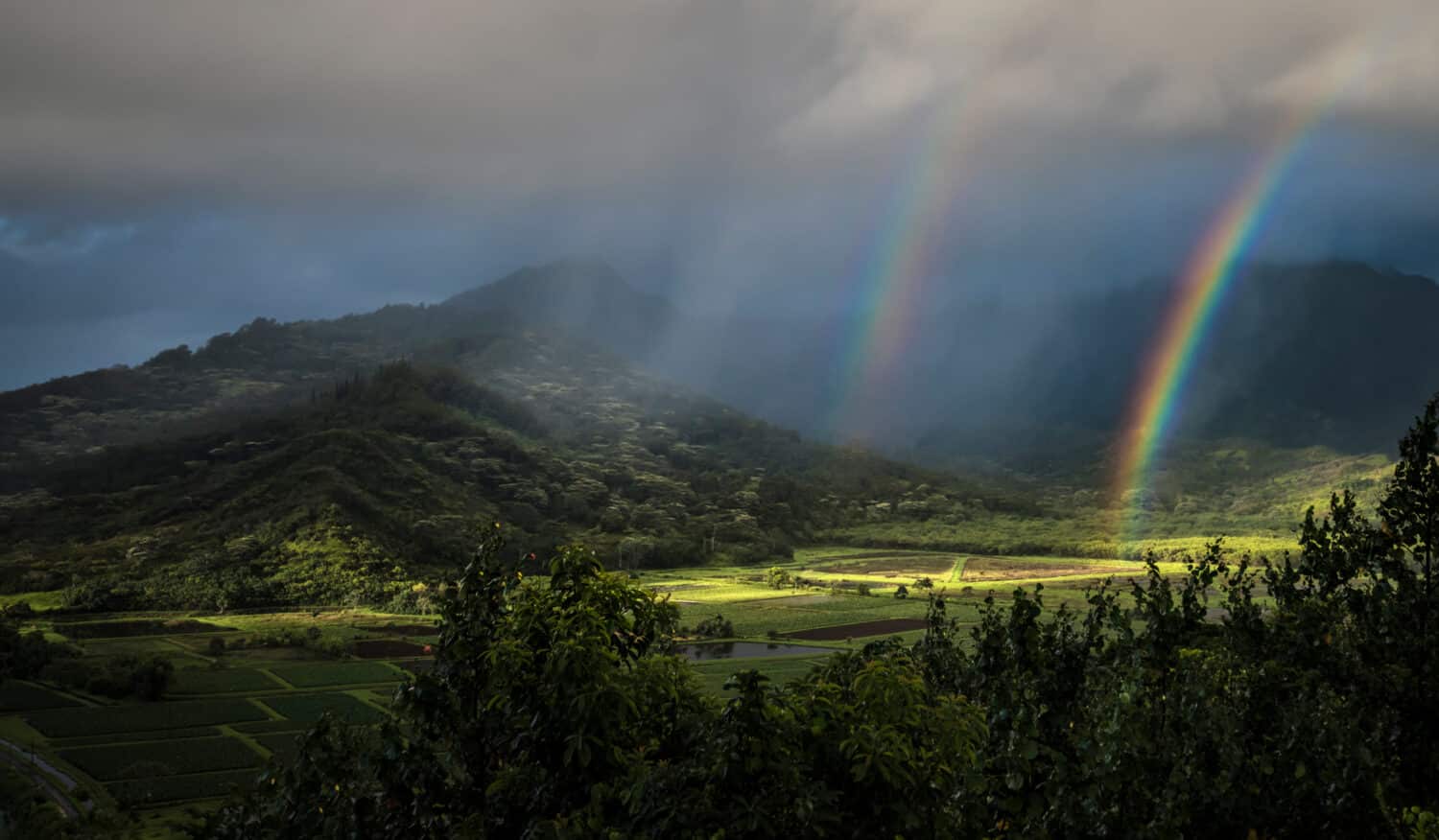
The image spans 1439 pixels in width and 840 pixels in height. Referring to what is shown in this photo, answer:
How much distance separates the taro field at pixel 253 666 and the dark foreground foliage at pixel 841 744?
2.12 metres

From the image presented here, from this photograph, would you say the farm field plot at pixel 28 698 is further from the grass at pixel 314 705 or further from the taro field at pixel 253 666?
the grass at pixel 314 705

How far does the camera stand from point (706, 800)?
7.98 metres

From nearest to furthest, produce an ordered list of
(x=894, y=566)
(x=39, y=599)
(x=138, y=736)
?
(x=138, y=736)
(x=39, y=599)
(x=894, y=566)

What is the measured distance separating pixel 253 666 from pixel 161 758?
30531 mm

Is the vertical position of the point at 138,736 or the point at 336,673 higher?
the point at 138,736

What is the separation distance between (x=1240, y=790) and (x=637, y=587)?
7.66m

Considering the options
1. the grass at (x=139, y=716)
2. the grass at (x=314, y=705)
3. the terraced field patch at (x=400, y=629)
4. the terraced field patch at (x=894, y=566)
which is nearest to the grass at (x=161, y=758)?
the grass at (x=139, y=716)

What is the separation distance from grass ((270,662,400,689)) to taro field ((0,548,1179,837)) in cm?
25

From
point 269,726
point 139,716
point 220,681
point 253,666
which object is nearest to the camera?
point 269,726

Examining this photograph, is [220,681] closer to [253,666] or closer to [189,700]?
[189,700]

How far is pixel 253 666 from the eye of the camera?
3433 inches

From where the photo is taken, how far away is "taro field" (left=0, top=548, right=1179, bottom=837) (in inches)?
2172

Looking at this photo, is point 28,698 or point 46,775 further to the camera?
point 28,698

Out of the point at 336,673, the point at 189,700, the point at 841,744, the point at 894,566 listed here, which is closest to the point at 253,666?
the point at 336,673
